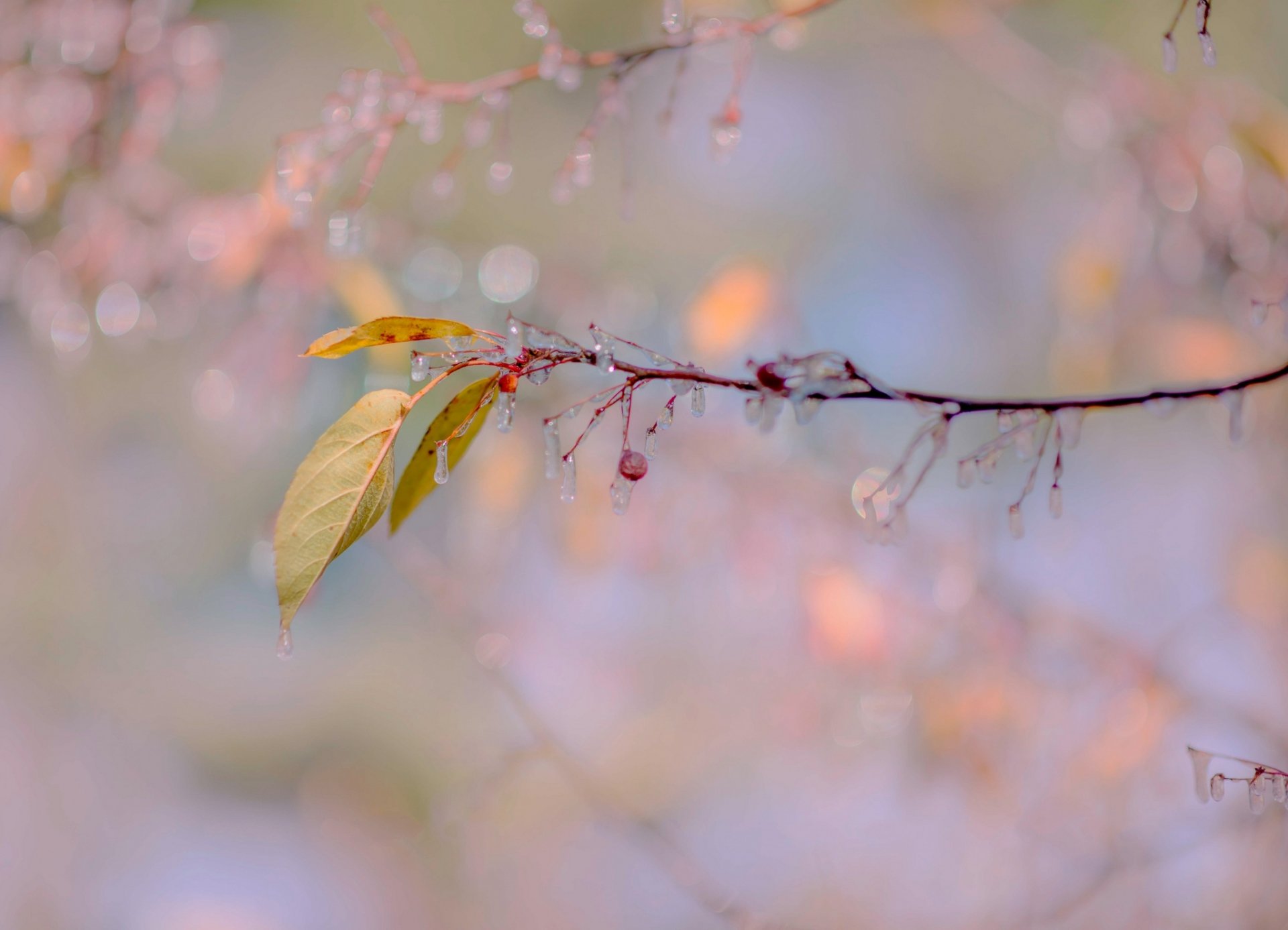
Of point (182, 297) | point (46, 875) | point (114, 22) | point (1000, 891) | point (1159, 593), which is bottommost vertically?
point (46, 875)

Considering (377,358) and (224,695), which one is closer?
(377,358)

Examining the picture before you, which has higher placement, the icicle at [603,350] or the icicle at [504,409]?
the icicle at [603,350]

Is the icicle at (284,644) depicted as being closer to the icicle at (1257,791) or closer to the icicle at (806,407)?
the icicle at (806,407)

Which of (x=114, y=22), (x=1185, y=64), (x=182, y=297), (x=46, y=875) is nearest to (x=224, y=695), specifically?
(x=46, y=875)

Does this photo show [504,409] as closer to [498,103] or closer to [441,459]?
[441,459]

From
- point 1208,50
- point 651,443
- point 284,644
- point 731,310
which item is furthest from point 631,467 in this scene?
point 731,310

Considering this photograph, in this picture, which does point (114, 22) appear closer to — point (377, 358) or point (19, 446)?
point (377, 358)

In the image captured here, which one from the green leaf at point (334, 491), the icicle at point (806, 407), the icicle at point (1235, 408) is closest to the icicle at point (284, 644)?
the green leaf at point (334, 491)
